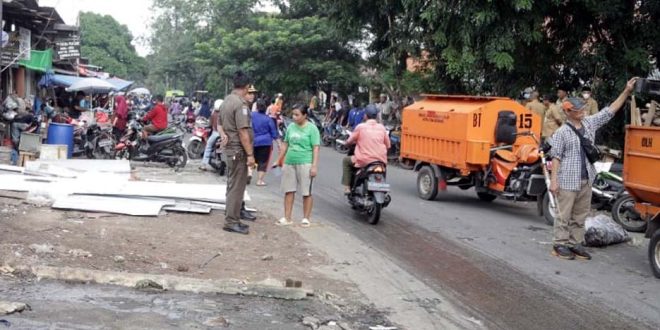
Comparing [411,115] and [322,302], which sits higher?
[411,115]

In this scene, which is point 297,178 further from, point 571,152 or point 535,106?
point 535,106

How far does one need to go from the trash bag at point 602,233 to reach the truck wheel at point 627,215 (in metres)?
1.08

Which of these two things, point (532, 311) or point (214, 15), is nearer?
point (532, 311)

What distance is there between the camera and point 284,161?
959 cm

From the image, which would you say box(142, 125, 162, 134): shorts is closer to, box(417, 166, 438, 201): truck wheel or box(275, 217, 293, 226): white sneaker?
box(417, 166, 438, 201): truck wheel

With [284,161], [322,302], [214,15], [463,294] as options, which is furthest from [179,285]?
[214,15]

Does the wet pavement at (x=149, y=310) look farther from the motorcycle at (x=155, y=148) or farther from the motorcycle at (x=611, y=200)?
the motorcycle at (x=155, y=148)

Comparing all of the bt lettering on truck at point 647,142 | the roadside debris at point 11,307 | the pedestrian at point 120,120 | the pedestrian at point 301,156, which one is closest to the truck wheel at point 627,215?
the bt lettering on truck at point 647,142

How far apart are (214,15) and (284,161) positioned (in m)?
35.2

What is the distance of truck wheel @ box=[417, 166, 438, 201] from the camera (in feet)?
41.3

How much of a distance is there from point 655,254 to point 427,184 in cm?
566

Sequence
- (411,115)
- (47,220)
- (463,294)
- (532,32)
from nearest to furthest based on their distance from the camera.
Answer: (463,294) → (47,220) → (411,115) → (532,32)

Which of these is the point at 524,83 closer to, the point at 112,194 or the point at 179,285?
the point at 112,194

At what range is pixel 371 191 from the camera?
32.3 feet
